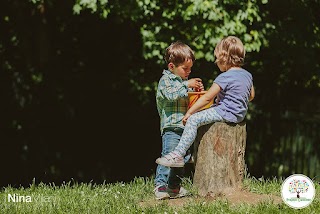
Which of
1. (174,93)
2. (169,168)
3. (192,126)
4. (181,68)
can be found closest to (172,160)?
(192,126)

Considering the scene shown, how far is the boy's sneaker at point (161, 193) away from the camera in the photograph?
6895 millimetres

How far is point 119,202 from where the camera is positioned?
6.83 metres

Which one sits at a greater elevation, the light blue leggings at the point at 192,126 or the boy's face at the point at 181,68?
the boy's face at the point at 181,68

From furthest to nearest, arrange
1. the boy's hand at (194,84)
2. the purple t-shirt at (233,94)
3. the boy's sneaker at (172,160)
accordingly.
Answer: the boy's hand at (194,84)
the purple t-shirt at (233,94)
the boy's sneaker at (172,160)

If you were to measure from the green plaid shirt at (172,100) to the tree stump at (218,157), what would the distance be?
0.27 m

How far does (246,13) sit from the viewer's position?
10.2 meters

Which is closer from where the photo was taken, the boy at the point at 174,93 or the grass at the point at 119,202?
the grass at the point at 119,202

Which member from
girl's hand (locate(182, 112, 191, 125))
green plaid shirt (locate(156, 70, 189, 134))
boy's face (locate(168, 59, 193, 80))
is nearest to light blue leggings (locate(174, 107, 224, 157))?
girl's hand (locate(182, 112, 191, 125))

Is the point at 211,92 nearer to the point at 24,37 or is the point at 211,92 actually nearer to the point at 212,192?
the point at 212,192

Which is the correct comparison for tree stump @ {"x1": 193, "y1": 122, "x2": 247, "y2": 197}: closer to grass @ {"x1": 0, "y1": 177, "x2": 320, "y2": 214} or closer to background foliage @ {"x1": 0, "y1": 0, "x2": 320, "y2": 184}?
grass @ {"x1": 0, "y1": 177, "x2": 320, "y2": 214}

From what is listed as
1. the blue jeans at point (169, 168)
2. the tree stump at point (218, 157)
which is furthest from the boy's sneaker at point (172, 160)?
the tree stump at point (218, 157)

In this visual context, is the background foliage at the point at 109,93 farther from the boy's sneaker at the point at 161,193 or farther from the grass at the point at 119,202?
the boy's sneaker at the point at 161,193

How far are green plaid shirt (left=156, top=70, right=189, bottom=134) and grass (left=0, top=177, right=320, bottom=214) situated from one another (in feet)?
2.40

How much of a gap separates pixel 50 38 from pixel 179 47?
667 cm
